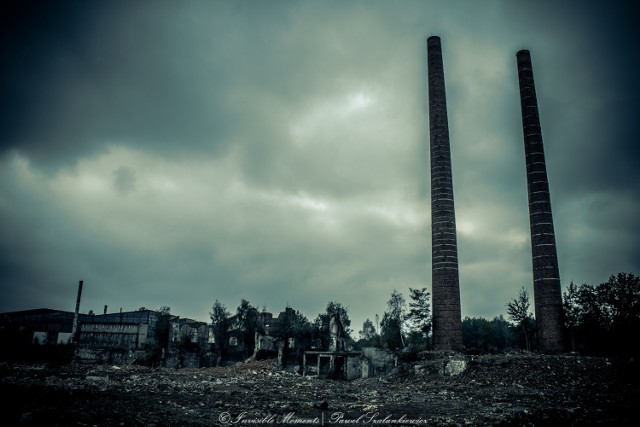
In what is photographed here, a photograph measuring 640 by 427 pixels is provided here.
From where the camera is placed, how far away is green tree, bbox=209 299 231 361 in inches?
1299

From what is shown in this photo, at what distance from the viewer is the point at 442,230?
25094mm

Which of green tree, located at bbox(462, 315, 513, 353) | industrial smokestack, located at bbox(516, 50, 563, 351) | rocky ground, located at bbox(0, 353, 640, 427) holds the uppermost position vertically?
industrial smokestack, located at bbox(516, 50, 563, 351)

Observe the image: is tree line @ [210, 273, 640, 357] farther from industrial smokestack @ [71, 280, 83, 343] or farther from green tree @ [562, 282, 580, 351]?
industrial smokestack @ [71, 280, 83, 343]

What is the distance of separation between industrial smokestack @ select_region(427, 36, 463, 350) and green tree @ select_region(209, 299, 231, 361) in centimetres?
1653

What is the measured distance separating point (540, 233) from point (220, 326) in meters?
28.5

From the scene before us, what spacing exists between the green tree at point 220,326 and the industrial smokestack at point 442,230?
54.2 ft

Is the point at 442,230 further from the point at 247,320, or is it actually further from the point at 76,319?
the point at 76,319

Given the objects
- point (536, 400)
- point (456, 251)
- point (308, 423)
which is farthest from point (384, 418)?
point (456, 251)

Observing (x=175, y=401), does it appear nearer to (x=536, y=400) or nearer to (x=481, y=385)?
(x=536, y=400)

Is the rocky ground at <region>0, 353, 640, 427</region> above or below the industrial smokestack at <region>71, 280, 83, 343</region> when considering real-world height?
Answer: below

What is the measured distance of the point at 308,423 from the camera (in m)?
7.94

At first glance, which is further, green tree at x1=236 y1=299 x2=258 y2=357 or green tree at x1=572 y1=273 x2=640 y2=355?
green tree at x1=236 y1=299 x2=258 y2=357

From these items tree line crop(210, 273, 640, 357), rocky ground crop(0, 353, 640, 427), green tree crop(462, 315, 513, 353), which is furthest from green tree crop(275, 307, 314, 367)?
green tree crop(462, 315, 513, 353)

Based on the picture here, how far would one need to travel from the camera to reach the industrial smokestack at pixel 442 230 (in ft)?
78.5
